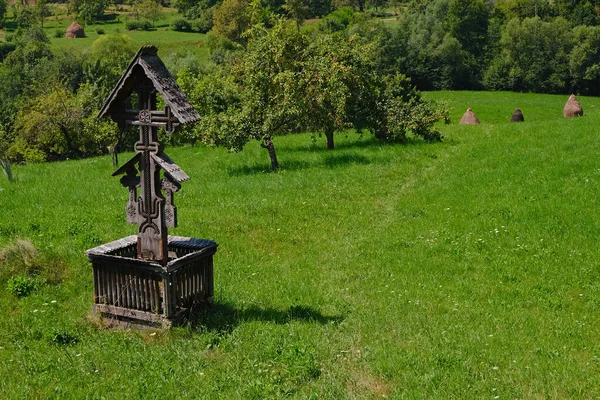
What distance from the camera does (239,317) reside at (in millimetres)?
11867

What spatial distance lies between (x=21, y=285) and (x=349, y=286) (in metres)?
6.59

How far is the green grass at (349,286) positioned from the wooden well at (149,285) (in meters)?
0.39

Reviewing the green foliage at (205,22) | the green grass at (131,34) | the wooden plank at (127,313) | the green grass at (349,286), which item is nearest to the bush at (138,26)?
the green grass at (131,34)

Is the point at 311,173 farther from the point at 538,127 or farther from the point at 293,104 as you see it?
the point at 538,127

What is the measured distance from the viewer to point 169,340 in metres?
10.9

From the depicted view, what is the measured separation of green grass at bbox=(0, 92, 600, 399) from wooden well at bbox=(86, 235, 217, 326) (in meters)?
0.39

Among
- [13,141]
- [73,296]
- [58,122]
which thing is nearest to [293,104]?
[73,296]

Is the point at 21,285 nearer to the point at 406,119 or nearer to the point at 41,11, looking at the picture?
the point at 406,119

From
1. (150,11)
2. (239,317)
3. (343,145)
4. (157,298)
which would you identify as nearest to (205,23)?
(150,11)

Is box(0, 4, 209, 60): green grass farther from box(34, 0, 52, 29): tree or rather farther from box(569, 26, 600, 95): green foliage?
box(569, 26, 600, 95): green foliage

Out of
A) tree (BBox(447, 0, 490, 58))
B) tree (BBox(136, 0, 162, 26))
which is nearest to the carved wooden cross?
tree (BBox(447, 0, 490, 58))

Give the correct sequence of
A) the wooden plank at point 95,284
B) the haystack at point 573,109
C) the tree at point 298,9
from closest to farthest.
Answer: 1. the wooden plank at point 95,284
2. the haystack at point 573,109
3. the tree at point 298,9

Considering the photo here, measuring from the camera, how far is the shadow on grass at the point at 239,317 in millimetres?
11477

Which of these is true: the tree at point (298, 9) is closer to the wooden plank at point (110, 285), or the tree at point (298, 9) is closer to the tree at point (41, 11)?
the tree at point (41, 11)
